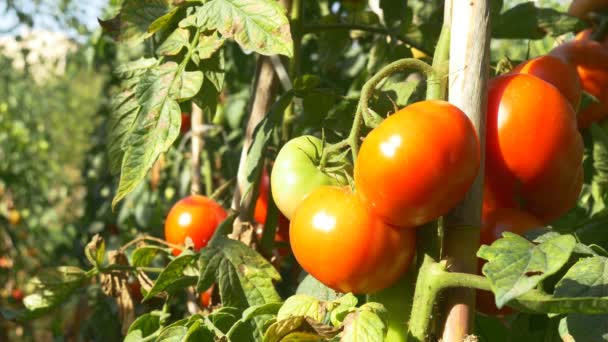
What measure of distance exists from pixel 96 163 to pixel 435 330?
2.72 meters

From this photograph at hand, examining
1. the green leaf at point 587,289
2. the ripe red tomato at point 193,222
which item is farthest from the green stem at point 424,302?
the ripe red tomato at point 193,222

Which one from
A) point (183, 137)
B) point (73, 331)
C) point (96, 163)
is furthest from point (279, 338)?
point (96, 163)

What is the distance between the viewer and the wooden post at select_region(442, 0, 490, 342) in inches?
27.7

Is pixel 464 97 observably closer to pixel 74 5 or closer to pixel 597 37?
pixel 597 37

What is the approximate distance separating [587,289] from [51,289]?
0.73 meters

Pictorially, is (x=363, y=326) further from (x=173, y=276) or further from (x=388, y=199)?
(x=173, y=276)

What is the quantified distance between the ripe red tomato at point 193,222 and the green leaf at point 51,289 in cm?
19

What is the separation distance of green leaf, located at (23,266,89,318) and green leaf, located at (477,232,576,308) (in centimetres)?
64

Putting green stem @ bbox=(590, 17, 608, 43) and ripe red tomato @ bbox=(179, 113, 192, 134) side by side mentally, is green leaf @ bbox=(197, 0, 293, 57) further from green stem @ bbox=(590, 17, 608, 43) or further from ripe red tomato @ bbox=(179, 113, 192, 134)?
ripe red tomato @ bbox=(179, 113, 192, 134)

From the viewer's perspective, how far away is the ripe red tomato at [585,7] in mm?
1204

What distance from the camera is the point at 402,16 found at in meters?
→ 1.19

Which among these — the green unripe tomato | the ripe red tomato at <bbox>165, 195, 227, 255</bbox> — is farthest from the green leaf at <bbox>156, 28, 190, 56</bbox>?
the ripe red tomato at <bbox>165, 195, 227, 255</bbox>

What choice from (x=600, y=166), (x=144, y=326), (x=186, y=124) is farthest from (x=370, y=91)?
(x=186, y=124)

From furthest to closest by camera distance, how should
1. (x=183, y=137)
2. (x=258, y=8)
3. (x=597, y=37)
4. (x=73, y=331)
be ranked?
(x=73, y=331) → (x=183, y=137) → (x=597, y=37) → (x=258, y=8)
